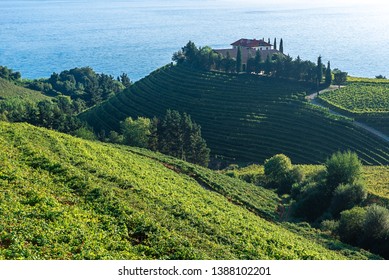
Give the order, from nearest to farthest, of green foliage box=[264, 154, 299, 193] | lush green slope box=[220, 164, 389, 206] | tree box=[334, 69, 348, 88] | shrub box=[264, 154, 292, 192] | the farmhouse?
lush green slope box=[220, 164, 389, 206] → green foliage box=[264, 154, 299, 193] → shrub box=[264, 154, 292, 192] → tree box=[334, 69, 348, 88] → the farmhouse

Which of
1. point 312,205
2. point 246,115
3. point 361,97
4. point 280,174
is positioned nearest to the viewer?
point 312,205

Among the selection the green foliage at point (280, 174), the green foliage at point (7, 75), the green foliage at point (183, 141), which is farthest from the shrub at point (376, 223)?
the green foliage at point (7, 75)

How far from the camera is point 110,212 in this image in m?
28.8

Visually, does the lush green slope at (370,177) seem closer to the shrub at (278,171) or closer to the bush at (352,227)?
the shrub at (278,171)

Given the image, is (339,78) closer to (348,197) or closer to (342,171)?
(342,171)

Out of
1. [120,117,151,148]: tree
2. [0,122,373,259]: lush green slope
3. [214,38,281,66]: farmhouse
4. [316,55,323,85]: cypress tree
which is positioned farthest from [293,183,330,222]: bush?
[214,38,281,66]: farmhouse

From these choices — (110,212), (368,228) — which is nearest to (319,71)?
(368,228)

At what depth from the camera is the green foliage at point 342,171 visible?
51.2m

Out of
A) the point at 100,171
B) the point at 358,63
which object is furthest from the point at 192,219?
the point at 358,63

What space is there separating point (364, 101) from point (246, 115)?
2526 centimetres

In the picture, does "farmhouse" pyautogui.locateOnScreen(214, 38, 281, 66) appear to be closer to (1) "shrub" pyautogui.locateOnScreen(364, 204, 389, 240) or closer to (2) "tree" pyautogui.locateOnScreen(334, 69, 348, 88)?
(2) "tree" pyautogui.locateOnScreen(334, 69, 348, 88)

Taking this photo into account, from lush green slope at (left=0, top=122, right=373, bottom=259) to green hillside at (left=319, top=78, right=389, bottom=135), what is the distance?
4841 centimetres

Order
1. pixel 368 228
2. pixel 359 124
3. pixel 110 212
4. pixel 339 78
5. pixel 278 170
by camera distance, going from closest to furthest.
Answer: pixel 110 212
pixel 368 228
pixel 278 170
pixel 359 124
pixel 339 78

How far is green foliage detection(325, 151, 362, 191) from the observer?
168 ft
